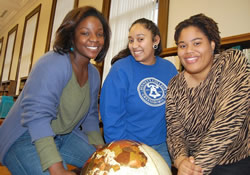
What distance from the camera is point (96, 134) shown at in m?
1.74

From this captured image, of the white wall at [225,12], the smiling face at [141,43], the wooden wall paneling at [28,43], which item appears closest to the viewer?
the smiling face at [141,43]

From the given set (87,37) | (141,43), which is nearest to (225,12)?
(141,43)

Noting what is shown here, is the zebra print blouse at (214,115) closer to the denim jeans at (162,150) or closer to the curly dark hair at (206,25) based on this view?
the curly dark hair at (206,25)

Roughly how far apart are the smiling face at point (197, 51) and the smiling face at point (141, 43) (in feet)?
1.46

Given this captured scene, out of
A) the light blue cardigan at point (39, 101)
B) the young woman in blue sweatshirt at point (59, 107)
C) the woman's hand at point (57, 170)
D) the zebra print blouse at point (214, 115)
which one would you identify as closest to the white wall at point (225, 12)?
the zebra print blouse at point (214, 115)

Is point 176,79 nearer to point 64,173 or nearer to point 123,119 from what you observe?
point 123,119

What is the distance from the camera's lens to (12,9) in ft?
34.2

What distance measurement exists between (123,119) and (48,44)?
6.76 metres

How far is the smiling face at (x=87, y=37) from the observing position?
150 cm

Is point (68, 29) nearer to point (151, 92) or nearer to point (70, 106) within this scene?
point (70, 106)

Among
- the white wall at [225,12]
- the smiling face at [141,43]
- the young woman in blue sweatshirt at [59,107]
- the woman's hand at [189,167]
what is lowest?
the woman's hand at [189,167]

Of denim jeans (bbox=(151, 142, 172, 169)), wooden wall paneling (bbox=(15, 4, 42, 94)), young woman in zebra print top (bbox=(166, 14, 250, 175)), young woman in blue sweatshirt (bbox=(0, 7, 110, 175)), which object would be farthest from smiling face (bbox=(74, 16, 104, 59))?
wooden wall paneling (bbox=(15, 4, 42, 94))

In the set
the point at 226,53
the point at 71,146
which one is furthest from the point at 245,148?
the point at 71,146

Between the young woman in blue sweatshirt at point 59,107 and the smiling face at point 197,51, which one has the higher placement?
the smiling face at point 197,51
